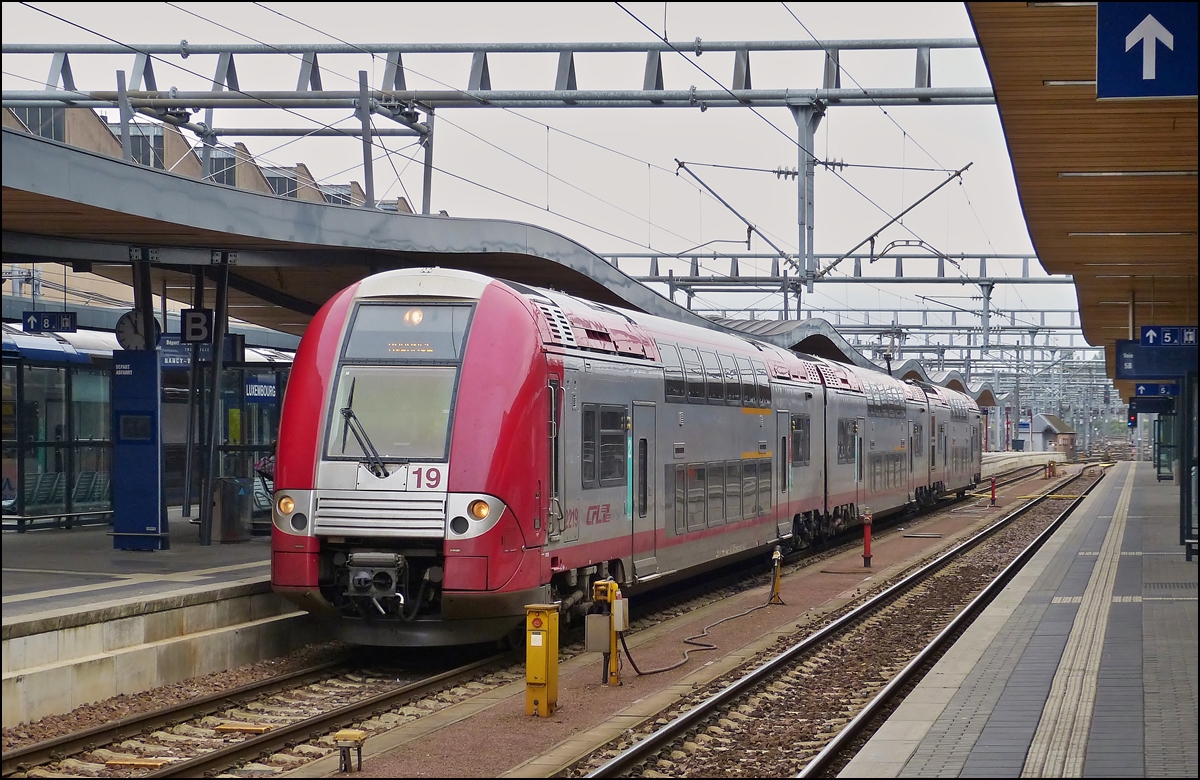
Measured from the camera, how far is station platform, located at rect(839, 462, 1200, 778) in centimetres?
770

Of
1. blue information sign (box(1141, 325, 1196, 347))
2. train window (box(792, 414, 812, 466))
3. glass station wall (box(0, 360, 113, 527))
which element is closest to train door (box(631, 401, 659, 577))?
train window (box(792, 414, 812, 466))

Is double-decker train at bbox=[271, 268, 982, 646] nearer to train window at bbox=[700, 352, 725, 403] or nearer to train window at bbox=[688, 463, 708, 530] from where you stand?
train window at bbox=[688, 463, 708, 530]

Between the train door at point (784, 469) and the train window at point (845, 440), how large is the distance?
→ 12.9ft

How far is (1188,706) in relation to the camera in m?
9.30

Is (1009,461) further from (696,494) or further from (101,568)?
(101,568)

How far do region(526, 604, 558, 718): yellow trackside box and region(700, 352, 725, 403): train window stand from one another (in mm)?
6832

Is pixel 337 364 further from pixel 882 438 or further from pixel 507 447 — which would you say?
pixel 882 438

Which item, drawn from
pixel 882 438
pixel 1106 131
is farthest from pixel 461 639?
pixel 882 438

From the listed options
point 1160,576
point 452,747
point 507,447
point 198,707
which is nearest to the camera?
point 452,747

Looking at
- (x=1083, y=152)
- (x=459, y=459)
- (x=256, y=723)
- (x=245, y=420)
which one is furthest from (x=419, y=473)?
(x=245, y=420)

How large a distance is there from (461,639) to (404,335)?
2756 mm

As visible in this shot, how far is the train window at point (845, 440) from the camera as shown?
2442 centimetres

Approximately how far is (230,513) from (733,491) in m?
6.68

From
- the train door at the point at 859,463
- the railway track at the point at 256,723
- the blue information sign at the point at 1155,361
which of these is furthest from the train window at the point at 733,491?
the train door at the point at 859,463
